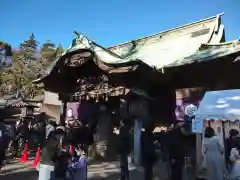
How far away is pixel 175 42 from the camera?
12609mm

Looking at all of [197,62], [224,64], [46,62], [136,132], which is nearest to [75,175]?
[136,132]

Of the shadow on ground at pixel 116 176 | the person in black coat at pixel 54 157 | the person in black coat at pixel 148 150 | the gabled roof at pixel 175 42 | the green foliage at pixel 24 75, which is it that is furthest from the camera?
the green foliage at pixel 24 75

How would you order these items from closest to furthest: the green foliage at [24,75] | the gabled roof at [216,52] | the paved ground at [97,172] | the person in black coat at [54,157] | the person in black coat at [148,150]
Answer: the person in black coat at [54,157] < the person in black coat at [148,150] < the gabled roof at [216,52] < the paved ground at [97,172] < the green foliage at [24,75]

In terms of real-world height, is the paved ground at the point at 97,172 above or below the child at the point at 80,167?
below

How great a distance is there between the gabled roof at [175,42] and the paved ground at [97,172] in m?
4.43

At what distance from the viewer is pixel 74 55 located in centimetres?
820

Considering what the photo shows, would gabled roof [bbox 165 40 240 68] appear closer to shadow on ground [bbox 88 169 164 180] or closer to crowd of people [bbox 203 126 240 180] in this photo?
crowd of people [bbox 203 126 240 180]

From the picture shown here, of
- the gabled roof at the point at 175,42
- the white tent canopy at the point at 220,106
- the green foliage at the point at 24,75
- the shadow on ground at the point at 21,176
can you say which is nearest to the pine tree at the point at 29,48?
the green foliage at the point at 24,75

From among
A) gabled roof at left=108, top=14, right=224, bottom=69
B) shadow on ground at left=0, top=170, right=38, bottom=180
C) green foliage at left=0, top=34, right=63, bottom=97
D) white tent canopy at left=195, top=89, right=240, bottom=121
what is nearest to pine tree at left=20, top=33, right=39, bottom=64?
green foliage at left=0, top=34, right=63, bottom=97

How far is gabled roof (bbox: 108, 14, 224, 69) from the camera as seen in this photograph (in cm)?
1079

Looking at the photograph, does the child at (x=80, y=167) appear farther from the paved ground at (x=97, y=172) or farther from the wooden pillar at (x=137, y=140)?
the wooden pillar at (x=137, y=140)

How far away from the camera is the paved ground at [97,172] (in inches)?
302

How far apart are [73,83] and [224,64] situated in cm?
582

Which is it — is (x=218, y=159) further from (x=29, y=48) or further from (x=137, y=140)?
(x=29, y=48)
